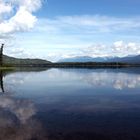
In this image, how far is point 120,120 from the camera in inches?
1154

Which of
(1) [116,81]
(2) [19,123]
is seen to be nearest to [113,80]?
(1) [116,81]

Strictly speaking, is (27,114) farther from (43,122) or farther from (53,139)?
(53,139)

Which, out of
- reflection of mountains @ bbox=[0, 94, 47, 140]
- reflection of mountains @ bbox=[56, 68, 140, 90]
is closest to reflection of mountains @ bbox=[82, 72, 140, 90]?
reflection of mountains @ bbox=[56, 68, 140, 90]

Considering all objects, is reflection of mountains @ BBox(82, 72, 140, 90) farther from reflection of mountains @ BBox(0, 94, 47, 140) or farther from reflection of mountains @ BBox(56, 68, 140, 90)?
reflection of mountains @ BBox(0, 94, 47, 140)

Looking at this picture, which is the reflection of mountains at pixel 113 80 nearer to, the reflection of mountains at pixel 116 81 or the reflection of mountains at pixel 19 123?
the reflection of mountains at pixel 116 81

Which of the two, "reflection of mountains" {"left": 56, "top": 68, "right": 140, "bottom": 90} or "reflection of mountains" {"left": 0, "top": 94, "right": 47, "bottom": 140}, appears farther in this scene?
"reflection of mountains" {"left": 56, "top": 68, "right": 140, "bottom": 90}

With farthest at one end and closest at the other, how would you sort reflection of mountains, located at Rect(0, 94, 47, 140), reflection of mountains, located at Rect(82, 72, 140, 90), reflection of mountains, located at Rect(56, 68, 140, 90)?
reflection of mountains, located at Rect(56, 68, 140, 90), reflection of mountains, located at Rect(82, 72, 140, 90), reflection of mountains, located at Rect(0, 94, 47, 140)

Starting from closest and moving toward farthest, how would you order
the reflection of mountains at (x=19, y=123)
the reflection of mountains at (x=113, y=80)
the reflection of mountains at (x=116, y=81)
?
the reflection of mountains at (x=19, y=123), the reflection of mountains at (x=116, y=81), the reflection of mountains at (x=113, y=80)

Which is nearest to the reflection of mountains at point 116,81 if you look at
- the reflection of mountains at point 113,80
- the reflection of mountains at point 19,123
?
the reflection of mountains at point 113,80

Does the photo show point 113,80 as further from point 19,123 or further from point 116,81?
point 19,123

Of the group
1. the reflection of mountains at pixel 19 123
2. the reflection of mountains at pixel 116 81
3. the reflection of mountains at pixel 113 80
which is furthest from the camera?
the reflection of mountains at pixel 113 80

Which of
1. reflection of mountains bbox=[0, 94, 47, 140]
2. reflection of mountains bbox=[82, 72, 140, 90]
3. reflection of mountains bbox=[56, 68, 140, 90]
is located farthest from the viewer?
reflection of mountains bbox=[56, 68, 140, 90]

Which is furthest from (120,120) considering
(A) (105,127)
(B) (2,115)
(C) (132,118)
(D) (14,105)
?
(D) (14,105)

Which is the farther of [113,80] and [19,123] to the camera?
[113,80]
